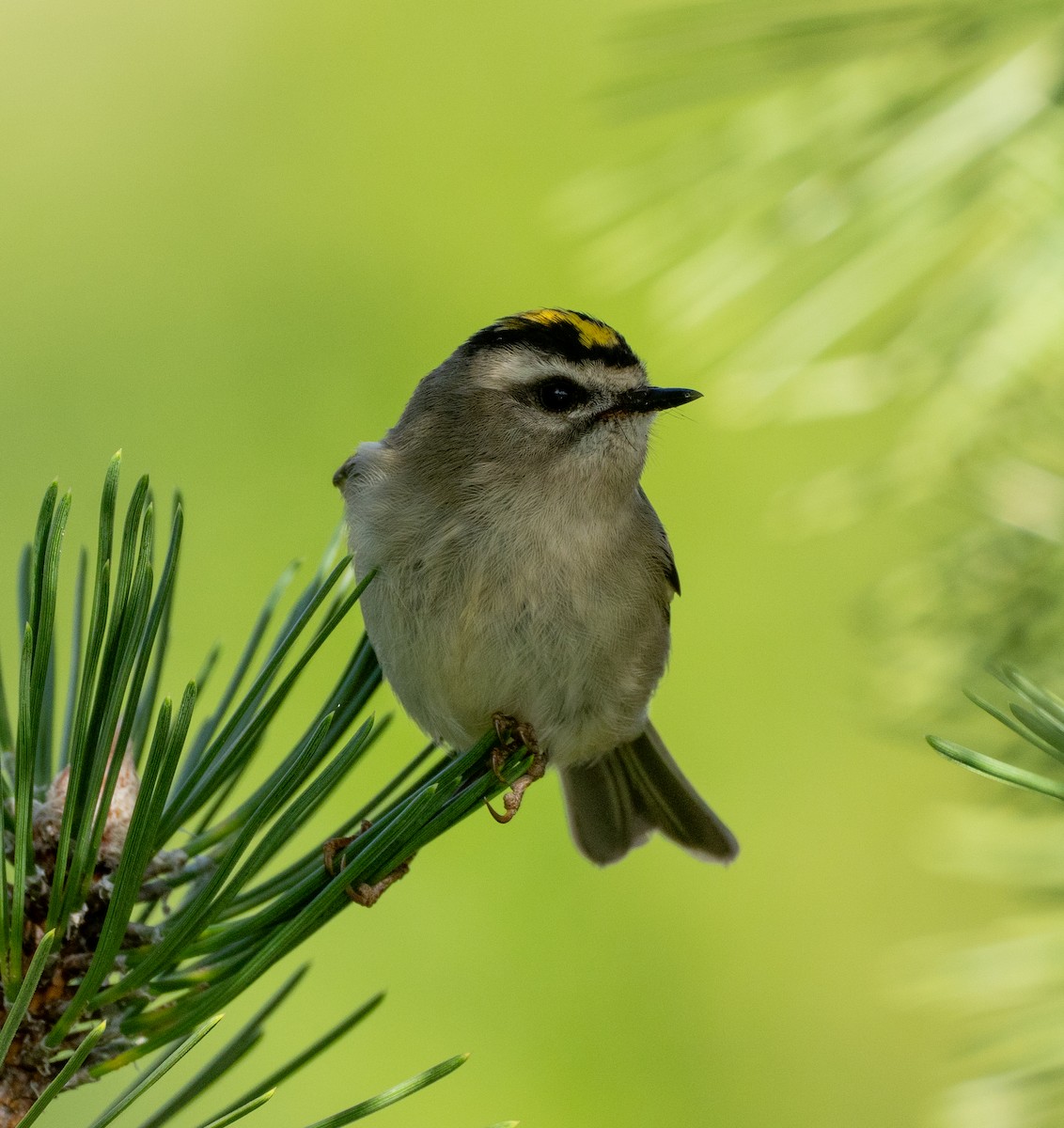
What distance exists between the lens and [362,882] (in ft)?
3.14

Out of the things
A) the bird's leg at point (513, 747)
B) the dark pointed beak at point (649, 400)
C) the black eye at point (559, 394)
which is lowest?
the bird's leg at point (513, 747)

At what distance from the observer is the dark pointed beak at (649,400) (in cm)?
181

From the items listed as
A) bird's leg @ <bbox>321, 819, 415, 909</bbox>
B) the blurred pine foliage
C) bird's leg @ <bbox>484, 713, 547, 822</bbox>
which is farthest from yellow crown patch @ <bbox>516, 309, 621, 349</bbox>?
bird's leg @ <bbox>321, 819, 415, 909</bbox>

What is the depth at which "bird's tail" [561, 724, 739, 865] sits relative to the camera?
2119 mm

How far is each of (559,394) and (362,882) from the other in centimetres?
106

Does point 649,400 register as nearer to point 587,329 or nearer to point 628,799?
point 587,329

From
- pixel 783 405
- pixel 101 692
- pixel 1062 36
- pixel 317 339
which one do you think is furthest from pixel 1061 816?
pixel 317 339

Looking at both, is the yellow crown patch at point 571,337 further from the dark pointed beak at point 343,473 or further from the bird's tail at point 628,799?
the bird's tail at point 628,799

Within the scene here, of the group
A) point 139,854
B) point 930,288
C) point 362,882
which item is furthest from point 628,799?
point 139,854

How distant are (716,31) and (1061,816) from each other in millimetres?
805

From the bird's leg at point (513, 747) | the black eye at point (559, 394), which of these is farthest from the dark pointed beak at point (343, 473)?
the bird's leg at point (513, 747)

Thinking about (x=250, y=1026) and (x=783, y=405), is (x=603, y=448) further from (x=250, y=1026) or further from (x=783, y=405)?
(x=250, y=1026)

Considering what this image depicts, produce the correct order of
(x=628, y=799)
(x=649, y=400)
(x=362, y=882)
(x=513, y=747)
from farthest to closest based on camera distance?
1. (x=628, y=799)
2. (x=649, y=400)
3. (x=513, y=747)
4. (x=362, y=882)

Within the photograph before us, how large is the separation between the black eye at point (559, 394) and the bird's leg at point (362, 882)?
0.90 m
